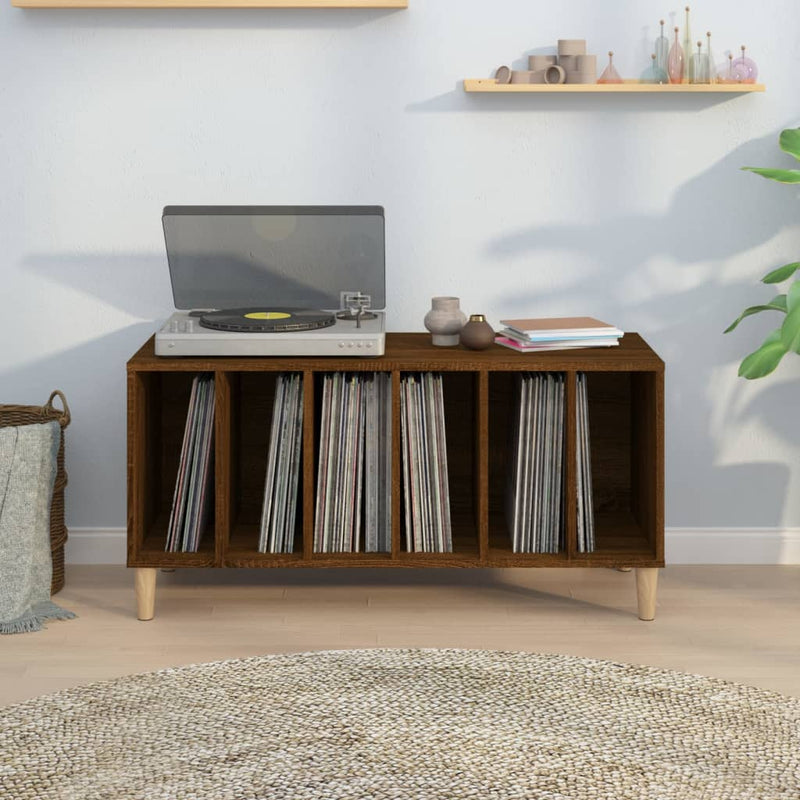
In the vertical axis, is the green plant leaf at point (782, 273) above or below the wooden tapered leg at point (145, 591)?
above

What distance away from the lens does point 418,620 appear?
2922 millimetres

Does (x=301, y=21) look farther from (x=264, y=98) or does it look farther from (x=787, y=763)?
(x=787, y=763)

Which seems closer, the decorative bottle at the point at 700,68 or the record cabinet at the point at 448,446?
the record cabinet at the point at 448,446

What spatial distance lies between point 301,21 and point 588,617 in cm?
165

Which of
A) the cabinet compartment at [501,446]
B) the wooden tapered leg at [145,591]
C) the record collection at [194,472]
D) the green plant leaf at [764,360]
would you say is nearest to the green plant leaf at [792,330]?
the green plant leaf at [764,360]

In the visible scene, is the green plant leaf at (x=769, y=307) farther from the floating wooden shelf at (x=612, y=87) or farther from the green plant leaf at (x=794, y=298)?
the floating wooden shelf at (x=612, y=87)

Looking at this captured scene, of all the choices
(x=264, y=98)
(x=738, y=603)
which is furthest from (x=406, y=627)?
(x=264, y=98)

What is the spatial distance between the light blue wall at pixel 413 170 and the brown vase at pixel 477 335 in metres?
0.39

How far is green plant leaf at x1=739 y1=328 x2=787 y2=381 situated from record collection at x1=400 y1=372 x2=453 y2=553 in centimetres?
75

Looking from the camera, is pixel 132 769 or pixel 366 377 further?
pixel 366 377

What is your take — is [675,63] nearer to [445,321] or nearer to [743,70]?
[743,70]

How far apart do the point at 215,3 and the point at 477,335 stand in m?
1.06

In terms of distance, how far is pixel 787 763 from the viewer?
216cm

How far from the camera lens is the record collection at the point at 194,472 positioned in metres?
2.92
